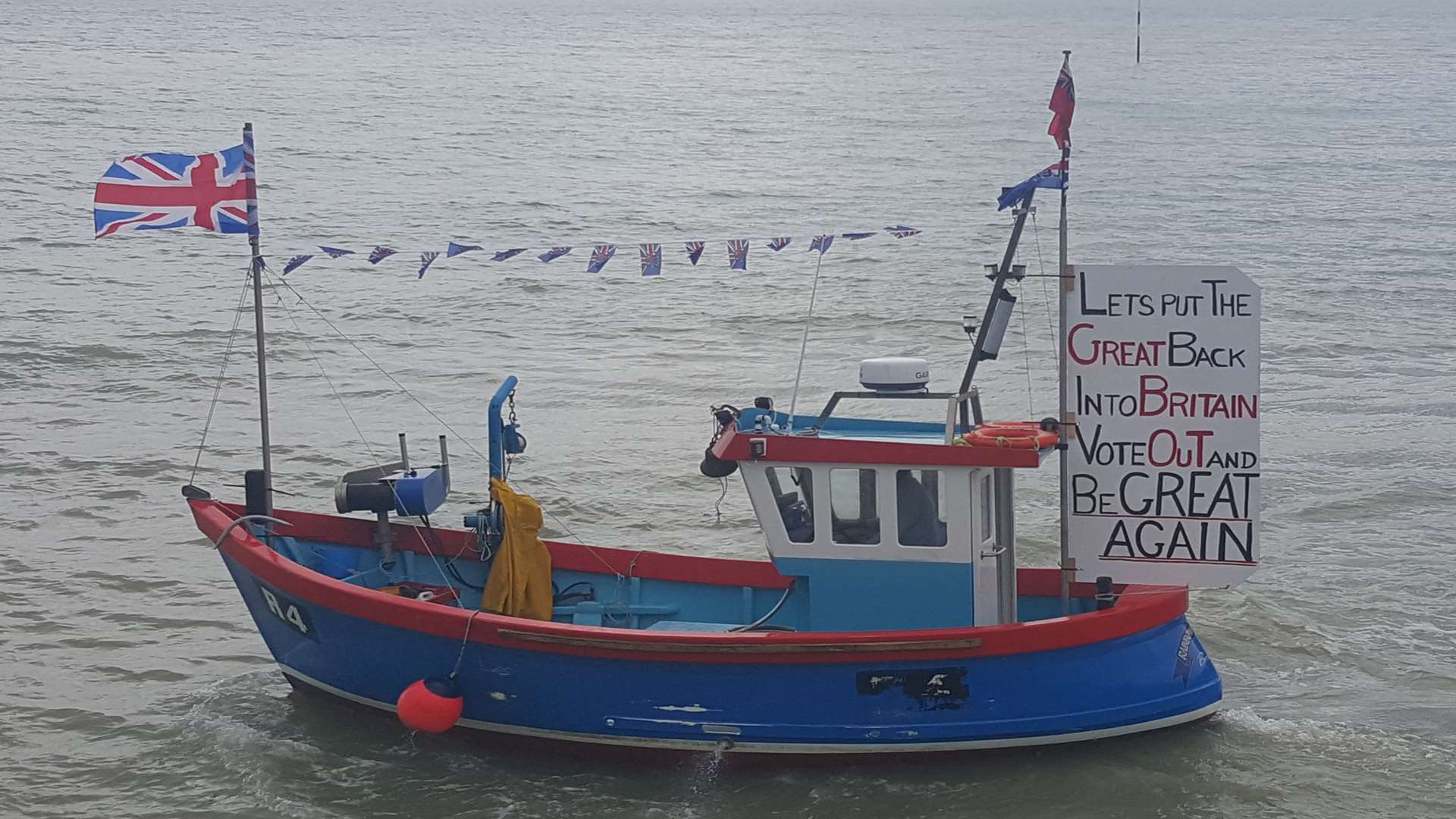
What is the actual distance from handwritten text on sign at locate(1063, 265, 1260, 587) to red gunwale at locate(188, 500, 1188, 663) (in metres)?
0.35

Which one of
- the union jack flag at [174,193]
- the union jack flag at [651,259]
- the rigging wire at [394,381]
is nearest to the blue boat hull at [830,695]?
the union jack flag at [174,193]

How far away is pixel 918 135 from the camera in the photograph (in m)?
48.8

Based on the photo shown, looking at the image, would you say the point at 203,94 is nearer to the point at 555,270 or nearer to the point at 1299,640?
the point at 555,270

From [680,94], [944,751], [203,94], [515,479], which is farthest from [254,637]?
[680,94]

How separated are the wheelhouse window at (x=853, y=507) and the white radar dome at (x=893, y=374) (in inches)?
21.2

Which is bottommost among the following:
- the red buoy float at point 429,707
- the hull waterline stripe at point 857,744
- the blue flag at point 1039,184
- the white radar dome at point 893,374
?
the hull waterline stripe at point 857,744

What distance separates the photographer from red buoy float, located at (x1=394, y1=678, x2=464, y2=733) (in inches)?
390

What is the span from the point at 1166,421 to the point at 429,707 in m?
4.70

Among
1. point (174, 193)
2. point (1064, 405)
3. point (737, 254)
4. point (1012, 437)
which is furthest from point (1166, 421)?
point (174, 193)

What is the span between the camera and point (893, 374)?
957cm

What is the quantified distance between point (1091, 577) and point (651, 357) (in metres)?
12.5

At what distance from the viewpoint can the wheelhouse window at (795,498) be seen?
32.4 feet

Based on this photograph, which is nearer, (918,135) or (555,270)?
(555,270)

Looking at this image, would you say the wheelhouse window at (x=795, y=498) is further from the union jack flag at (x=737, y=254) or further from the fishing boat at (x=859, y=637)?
the union jack flag at (x=737, y=254)
